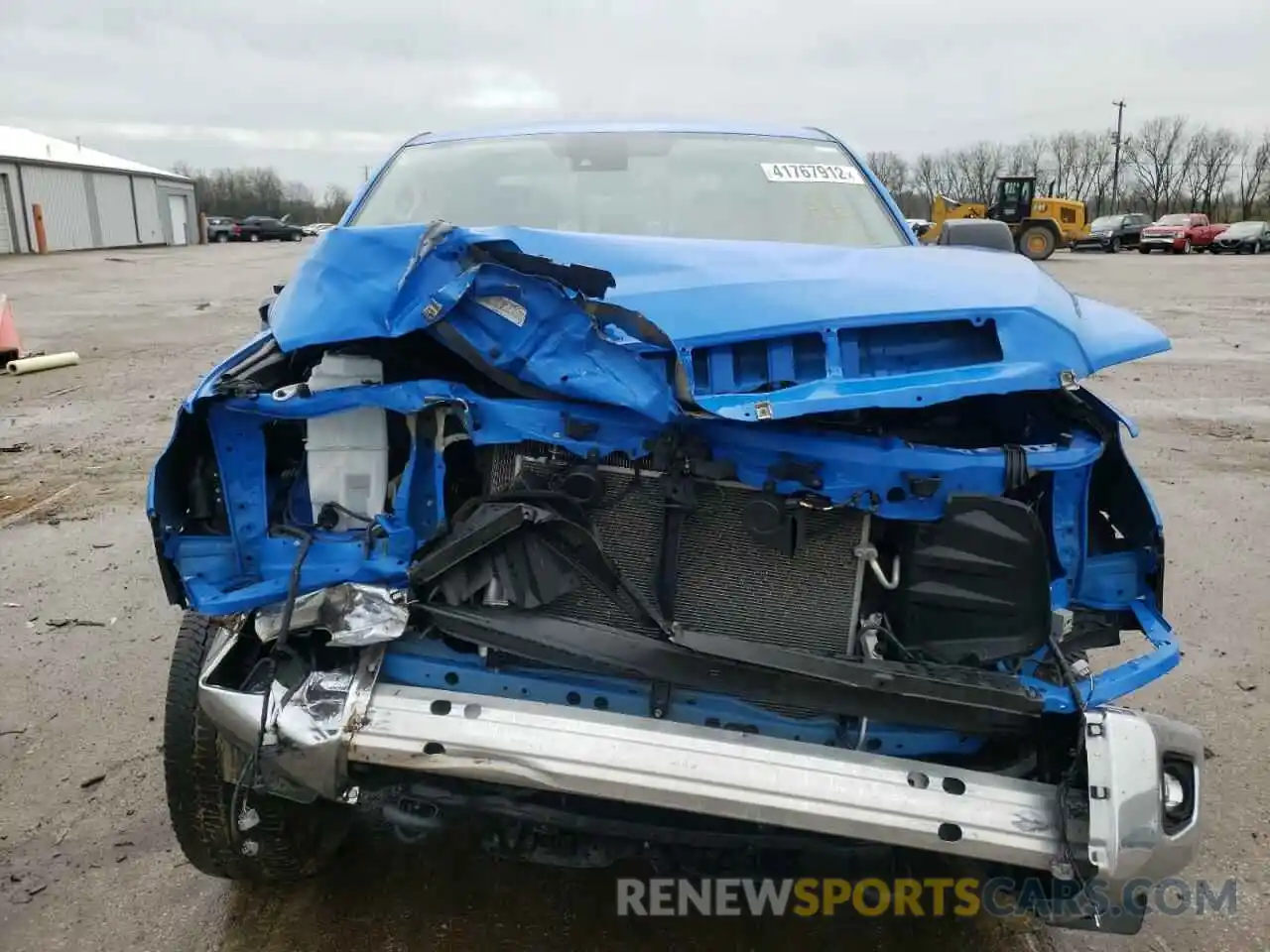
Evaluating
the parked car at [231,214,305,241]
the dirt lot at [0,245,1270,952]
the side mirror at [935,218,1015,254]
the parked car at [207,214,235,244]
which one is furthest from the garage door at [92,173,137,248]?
the side mirror at [935,218,1015,254]

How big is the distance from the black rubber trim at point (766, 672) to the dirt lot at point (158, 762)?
728 mm

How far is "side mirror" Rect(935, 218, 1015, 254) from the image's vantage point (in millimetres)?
3523

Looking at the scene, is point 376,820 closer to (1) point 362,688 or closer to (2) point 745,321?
(1) point 362,688

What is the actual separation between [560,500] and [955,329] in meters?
0.92

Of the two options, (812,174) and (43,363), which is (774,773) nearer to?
(812,174)

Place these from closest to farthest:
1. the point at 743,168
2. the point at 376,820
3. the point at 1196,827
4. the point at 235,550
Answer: the point at 1196,827
the point at 235,550
the point at 376,820
the point at 743,168

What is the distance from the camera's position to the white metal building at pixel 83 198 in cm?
3353

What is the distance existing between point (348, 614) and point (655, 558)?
66cm

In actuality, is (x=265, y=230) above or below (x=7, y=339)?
above

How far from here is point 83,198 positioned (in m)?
38.0

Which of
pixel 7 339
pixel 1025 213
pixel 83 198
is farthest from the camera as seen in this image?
pixel 83 198

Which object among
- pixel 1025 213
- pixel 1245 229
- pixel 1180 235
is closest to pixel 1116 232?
pixel 1180 235

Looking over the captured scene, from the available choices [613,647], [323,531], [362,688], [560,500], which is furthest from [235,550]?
[613,647]

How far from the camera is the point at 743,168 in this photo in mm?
3645
